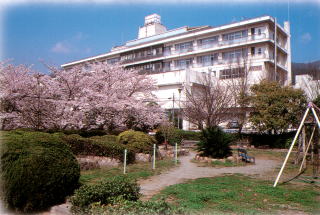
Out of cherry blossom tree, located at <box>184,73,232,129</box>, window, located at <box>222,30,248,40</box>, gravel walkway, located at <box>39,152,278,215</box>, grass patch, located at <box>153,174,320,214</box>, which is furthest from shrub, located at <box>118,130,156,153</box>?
window, located at <box>222,30,248,40</box>

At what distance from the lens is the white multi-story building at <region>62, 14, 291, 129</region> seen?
36500 millimetres

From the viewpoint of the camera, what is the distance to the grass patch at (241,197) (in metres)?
5.64

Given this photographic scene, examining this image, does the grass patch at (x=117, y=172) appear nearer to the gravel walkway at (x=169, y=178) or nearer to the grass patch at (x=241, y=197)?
the gravel walkway at (x=169, y=178)

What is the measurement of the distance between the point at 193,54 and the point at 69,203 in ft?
136

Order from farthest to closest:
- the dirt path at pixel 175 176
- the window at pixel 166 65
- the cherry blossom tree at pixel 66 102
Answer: the window at pixel 166 65
the cherry blossom tree at pixel 66 102
the dirt path at pixel 175 176

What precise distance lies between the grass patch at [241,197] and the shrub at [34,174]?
85.4 inches

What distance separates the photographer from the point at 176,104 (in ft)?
115

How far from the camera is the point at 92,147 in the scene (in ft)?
38.9

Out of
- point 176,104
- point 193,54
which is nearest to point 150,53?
point 193,54

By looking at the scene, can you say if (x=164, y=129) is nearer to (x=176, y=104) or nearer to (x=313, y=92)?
(x=176, y=104)

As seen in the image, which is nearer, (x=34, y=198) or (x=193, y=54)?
(x=34, y=198)

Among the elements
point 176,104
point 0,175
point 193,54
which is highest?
point 193,54

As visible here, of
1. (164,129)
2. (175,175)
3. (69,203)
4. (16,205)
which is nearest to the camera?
(16,205)

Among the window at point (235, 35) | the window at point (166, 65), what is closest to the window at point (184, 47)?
the window at point (166, 65)
